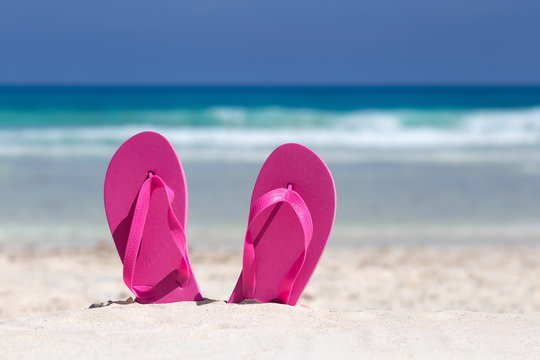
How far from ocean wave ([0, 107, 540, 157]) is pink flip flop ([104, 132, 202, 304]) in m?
6.80

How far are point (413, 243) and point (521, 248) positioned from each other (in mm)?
665

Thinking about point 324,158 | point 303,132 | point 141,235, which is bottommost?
point 324,158

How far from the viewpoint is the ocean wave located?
10516mm

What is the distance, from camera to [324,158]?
28.5 ft

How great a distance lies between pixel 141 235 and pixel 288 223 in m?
0.52

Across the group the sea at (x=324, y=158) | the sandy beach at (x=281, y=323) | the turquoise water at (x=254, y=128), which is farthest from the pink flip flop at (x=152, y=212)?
the turquoise water at (x=254, y=128)

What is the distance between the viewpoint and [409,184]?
6.35 metres

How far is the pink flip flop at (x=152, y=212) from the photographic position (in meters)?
2.29

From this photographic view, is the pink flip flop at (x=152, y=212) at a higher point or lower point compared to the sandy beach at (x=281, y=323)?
higher

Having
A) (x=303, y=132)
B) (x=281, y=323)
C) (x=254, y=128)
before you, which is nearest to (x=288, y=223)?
(x=281, y=323)

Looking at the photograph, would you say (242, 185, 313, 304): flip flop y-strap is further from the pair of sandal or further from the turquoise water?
the turquoise water

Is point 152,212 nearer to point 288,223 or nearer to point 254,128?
point 288,223

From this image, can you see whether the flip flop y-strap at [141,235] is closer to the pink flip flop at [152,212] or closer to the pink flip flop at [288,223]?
the pink flip flop at [152,212]

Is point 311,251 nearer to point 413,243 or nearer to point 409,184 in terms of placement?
point 413,243
